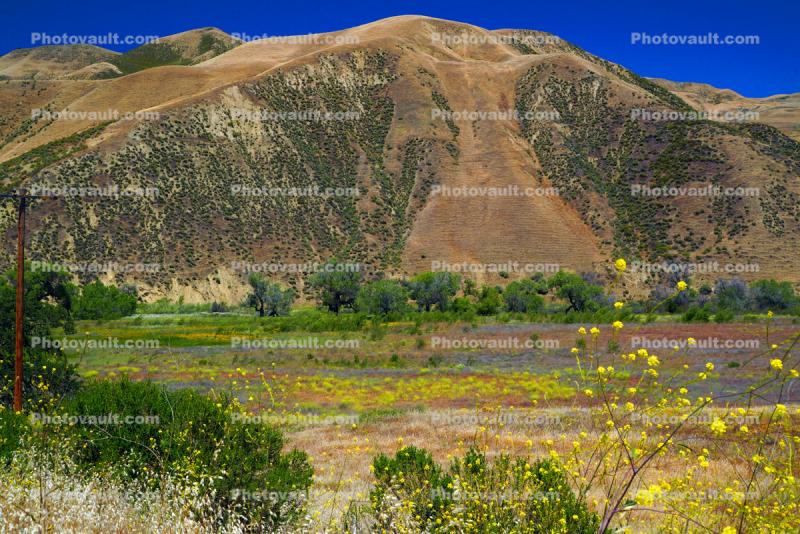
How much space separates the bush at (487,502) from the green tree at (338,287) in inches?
2032

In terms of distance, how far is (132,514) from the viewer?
5730mm

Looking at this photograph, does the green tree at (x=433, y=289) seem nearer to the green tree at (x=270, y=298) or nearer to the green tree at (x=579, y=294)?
the green tree at (x=579, y=294)

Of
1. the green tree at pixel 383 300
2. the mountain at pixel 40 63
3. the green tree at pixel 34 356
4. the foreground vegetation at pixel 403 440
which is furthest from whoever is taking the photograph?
the mountain at pixel 40 63

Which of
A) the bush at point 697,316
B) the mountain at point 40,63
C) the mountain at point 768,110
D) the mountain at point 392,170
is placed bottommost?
the bush at point 697,316

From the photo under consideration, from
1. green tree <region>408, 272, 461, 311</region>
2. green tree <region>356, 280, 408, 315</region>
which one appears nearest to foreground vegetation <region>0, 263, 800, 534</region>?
green tree <region>356, 280, 408, 315</region>

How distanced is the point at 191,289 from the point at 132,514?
2275 inches

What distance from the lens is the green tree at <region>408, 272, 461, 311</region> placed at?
58375 millimetres

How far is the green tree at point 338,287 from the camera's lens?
57562 mm

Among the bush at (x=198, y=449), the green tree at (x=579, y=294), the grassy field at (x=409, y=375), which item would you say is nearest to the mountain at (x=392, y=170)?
the green tree at (x=579, y=294)

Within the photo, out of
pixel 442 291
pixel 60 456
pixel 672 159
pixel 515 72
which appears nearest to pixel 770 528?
pixel 60 456

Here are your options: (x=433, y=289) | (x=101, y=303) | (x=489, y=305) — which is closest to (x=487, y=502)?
(x=489, y=305)

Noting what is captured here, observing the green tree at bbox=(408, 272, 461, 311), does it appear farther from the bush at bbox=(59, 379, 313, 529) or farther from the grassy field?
the bush at bbox=(59, 379, 313, 529)

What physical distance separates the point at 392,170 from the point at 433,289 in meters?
31.7

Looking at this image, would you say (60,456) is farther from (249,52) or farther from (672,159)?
(249,52)
